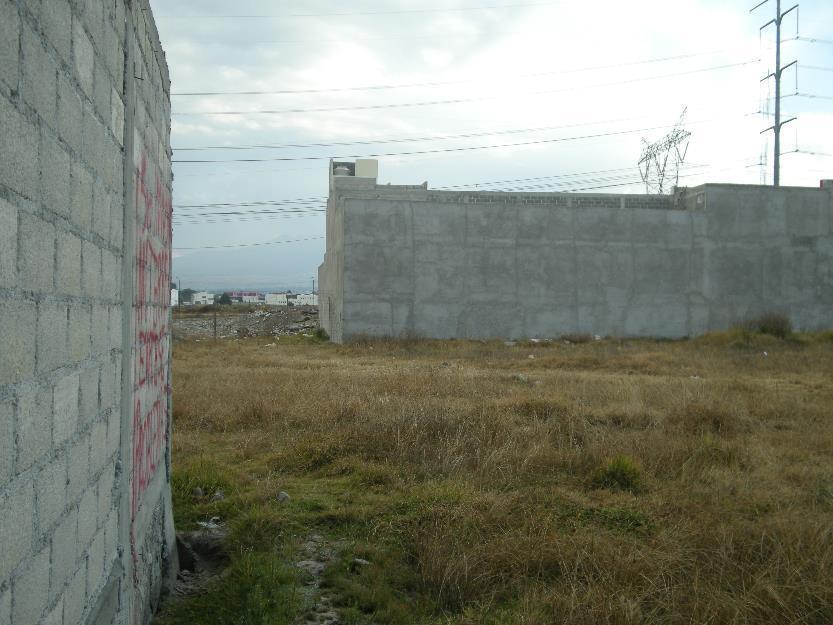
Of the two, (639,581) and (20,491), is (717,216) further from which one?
(20,491)

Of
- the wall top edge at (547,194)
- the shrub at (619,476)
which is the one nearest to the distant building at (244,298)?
the wall top edge at (547,194)

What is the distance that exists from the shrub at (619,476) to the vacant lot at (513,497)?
2 centimetres

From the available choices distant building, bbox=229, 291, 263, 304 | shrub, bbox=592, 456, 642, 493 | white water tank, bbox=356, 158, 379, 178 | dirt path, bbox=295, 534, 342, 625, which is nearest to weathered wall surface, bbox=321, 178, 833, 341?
white water tank, bbox=356, 158, 379, 178

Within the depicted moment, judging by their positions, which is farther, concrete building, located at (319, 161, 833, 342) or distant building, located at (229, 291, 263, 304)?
distant building, located at (229, 291, 263, 304)

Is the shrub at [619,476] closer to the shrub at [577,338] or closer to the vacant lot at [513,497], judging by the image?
the vacant lot at [513,497]

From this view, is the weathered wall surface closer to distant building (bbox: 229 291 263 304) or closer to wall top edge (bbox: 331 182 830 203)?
wall top edge (bbox: 331 182 830 203)

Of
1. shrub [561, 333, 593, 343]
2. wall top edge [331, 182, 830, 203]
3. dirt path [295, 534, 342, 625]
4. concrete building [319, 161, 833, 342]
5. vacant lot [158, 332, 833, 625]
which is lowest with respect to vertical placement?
dirt path [295, 534, 342, 625]

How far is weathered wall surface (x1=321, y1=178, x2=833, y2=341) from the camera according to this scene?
73.0 ft

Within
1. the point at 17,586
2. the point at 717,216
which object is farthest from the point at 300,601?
the point at 717,216

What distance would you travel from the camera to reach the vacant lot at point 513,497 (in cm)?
389

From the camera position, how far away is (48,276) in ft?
6.20

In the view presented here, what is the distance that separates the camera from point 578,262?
2342cm

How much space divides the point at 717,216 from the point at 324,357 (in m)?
13.9

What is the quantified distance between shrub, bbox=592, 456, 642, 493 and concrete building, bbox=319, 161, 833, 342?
16165 millimetres
